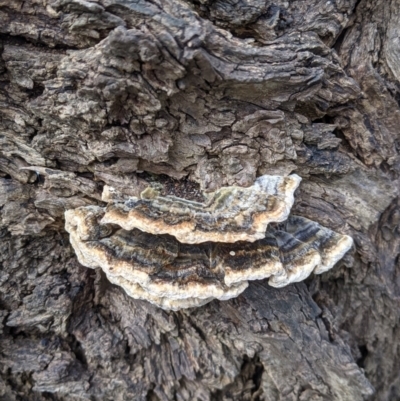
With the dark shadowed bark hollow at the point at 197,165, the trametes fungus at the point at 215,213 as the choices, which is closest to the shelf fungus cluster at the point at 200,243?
the trametes fungus at the point at 215,213

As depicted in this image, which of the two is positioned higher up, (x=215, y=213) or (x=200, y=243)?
(x=215, y=213)

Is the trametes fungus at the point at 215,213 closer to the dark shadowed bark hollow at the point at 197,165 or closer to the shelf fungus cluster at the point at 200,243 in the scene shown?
the shelf fungus cluster at the point at 200,243

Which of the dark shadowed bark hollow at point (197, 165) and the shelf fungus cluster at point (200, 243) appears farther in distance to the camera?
the dark shadowed bark hollow at point (197, 165)

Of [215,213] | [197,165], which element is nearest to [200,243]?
[215,213]

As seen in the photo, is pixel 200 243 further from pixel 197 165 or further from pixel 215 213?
pixel 197 165

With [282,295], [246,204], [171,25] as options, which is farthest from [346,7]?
[282,295]
